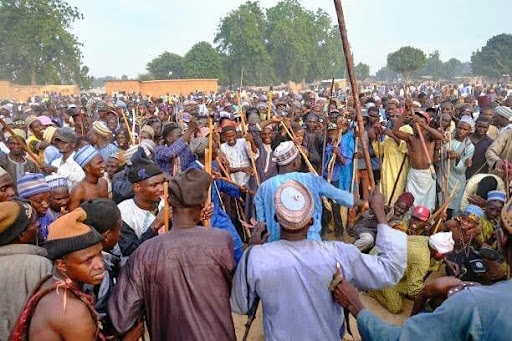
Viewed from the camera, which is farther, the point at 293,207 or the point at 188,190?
the point at 188,190

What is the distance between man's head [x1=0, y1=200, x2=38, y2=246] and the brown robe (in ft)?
2.50

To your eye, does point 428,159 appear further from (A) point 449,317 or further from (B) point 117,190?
(A) point 449,317

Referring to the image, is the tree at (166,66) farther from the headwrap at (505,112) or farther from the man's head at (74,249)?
the man's head at (74,249)

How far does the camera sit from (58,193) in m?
3.68

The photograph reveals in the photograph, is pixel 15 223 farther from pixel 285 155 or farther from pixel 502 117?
pixel 502 117

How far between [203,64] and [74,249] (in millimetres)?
46254

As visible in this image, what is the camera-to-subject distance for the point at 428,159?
5.52 metres

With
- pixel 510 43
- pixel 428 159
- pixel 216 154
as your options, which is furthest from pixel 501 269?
pixel 510 43

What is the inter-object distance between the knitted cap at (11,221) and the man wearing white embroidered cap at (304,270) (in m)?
1.37

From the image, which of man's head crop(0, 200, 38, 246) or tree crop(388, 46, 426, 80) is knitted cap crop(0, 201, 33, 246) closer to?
man's head crop(0, 200, 38, 246)

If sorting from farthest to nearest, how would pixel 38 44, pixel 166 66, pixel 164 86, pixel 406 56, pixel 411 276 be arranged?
1. pixel 166 66
2. pixel 38 44
3. pixel 164 86
4. pixel 406 56
5. pixel 411 276

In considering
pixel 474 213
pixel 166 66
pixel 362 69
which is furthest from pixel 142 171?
pixel 362 69

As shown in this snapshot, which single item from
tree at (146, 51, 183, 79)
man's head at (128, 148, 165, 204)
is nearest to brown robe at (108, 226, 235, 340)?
man's head at (128, 148, 165, 204)

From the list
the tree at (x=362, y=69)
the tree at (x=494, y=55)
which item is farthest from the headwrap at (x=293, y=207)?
the tree at (x=362, y=69)
